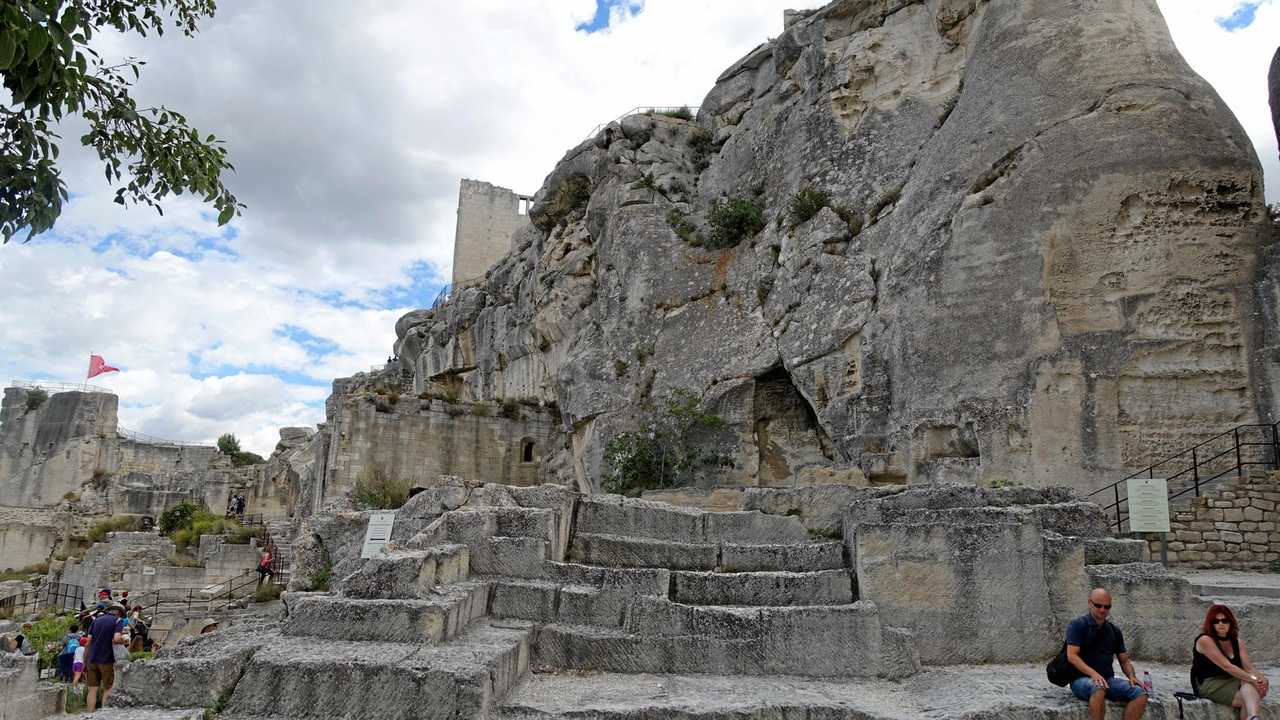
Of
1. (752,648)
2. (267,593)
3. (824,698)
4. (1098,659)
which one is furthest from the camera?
(267,593)

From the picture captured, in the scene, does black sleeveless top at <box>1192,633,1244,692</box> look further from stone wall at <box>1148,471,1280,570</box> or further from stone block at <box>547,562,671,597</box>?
stone wall at <box>1148,471,1280,570</box>

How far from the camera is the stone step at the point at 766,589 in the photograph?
7258mm

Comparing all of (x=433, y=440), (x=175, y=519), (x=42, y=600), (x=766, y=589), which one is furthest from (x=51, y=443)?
(x=766, y=589)

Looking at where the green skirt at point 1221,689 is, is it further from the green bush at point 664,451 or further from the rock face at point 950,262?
the green bush at point 664,451

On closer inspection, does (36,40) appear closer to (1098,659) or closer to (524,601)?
(524,601)

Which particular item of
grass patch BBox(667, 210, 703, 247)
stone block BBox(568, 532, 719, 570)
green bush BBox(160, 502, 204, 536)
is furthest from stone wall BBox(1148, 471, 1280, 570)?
green bush BBox(160, 502, 204, 536)

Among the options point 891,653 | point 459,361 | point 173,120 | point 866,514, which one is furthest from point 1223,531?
point 459,361

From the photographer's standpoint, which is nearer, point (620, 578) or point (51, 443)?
point (620, 578)

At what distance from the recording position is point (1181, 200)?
13094 millimetres

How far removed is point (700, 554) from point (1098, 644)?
3.59 metres

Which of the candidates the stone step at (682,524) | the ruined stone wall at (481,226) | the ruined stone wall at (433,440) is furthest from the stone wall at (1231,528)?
the ruined stone wall at (481,226)

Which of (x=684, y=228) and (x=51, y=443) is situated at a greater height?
(x=684, y=228)

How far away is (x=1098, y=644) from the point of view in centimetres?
551

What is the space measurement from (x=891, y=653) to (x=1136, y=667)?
1.88 meters
